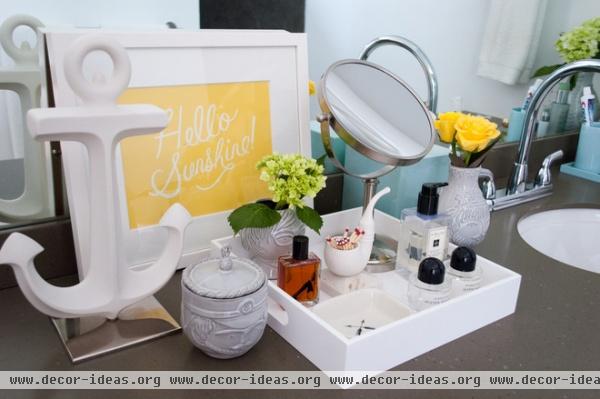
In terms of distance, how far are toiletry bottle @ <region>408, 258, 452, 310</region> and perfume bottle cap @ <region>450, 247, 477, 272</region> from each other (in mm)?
55

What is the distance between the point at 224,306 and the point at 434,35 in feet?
3.07

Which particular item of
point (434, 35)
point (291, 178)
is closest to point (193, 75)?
point (291, 178)

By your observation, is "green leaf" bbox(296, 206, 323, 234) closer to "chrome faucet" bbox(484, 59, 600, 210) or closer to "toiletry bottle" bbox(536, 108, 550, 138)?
"chrome faucet" bbox(484, 59, 600, 210)

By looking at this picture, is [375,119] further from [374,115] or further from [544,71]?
[544,71]

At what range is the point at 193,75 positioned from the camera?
2.60 ft

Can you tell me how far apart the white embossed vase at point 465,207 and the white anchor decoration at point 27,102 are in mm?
660

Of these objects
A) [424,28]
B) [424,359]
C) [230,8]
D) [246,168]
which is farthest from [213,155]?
[424,28]

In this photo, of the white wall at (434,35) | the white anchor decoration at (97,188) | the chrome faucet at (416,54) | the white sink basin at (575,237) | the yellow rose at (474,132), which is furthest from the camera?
the white sink basin at (575,237)

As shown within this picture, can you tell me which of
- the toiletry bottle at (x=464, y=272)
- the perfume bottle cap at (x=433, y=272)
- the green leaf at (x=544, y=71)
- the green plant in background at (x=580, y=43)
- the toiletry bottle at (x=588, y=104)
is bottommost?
the toiletry bottle at (x=464, y=272)

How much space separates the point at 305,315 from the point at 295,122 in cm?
38

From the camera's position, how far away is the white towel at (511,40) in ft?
4.60

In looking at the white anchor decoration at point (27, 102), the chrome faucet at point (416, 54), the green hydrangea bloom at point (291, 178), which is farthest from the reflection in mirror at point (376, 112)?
the white anchor decoration at point (27, 102)

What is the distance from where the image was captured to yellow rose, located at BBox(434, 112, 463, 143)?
0.92 metres

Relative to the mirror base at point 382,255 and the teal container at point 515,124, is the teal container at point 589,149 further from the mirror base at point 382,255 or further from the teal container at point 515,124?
the mirror base at point 382,255
